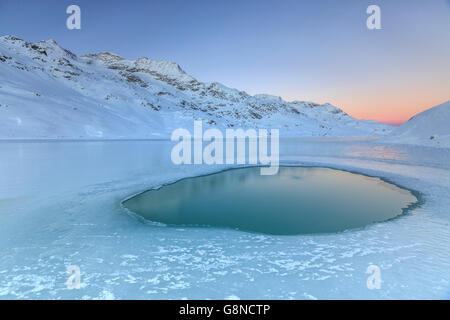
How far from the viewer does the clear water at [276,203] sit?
711cm

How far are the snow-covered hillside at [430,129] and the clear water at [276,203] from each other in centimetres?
3020

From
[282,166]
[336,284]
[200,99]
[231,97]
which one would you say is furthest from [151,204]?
[231,97]

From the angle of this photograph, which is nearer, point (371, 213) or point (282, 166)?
point (371, 213)

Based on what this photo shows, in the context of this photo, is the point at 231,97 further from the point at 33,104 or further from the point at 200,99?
the point at 33,104

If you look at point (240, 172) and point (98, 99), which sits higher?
point (98, 99)

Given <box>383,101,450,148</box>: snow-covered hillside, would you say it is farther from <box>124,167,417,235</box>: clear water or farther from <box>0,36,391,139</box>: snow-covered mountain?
<box>0,36,391,139</box>: snow-covered mountain

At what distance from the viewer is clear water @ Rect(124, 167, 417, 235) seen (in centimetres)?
711

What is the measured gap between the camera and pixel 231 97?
160 meters

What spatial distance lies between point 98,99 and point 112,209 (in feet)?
259

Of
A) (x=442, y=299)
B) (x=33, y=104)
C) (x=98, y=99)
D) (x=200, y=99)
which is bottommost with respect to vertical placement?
(x=442, y=299)

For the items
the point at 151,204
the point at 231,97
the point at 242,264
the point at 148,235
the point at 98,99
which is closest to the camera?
the point at 242,264

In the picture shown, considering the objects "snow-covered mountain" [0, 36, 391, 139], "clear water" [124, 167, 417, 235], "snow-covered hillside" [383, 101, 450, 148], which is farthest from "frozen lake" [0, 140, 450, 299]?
"snow-covered mountain" [0, 36, 391, 139]

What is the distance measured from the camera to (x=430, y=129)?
37.5 meters

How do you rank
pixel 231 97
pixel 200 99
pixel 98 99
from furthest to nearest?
pixel 231 97, pixel 200 99, pixel 98 99
